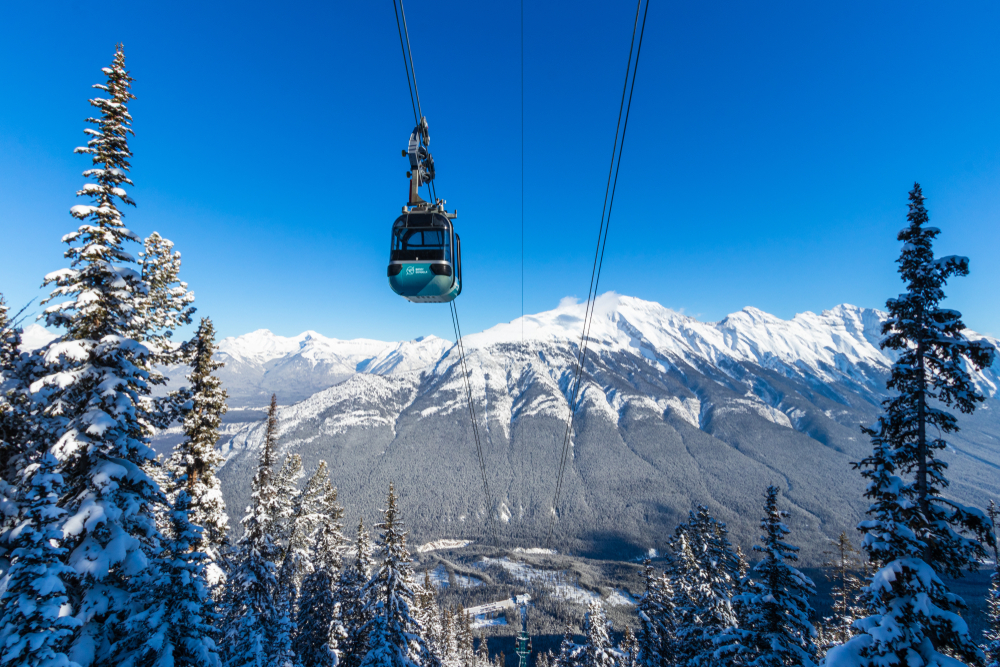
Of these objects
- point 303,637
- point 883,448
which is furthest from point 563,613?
point 883,448

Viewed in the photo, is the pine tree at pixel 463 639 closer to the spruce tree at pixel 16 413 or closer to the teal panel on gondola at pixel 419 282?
the spruce tree at pixel 16 413

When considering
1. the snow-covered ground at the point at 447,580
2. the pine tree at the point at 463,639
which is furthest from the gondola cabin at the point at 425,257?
the snow-covered ground at the point at 447,580

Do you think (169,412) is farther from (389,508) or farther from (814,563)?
(814,563)

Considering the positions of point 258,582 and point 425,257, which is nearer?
point 425,257

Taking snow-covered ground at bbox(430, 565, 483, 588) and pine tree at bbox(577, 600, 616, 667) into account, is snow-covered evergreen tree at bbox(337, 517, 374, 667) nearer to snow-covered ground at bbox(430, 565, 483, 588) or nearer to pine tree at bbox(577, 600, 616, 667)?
pine tree at bbox(577, 600, 616, 667)

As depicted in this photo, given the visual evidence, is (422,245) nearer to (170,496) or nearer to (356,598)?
(170,496)

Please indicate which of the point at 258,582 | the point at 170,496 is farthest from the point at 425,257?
the point at 258,582
